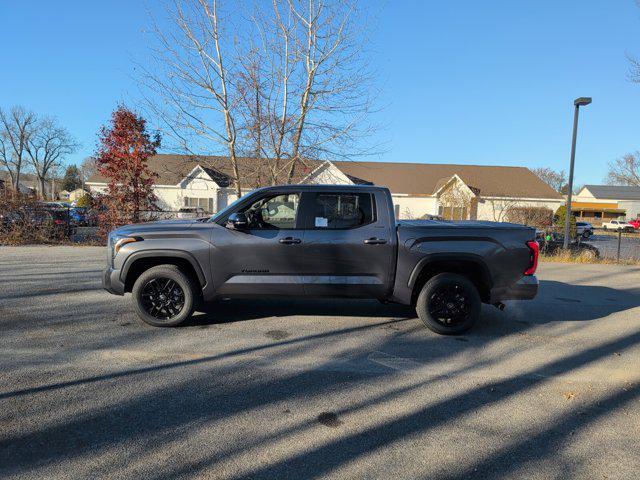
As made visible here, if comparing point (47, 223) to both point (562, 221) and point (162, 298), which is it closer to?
point (162, 298)

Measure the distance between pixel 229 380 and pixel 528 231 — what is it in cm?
414

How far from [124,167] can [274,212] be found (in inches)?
441

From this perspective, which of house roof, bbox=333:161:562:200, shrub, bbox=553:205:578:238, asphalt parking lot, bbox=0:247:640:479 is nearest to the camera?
asphalt parking lot, bbox=0:247:640:479

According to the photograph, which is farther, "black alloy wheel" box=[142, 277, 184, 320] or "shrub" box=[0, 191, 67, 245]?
"shrub" box=[0, 191, 67, 245]

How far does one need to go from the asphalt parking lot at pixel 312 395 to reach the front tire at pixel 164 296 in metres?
0.22

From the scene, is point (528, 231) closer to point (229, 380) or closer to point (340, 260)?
point (340, 260)

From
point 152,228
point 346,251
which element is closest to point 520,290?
point 346,251

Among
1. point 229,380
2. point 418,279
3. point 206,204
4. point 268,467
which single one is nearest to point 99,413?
point 229,380

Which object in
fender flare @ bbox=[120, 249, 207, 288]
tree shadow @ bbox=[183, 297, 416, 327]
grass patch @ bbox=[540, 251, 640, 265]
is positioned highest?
fender flare @ bbox=[120, 249, 207, 288]

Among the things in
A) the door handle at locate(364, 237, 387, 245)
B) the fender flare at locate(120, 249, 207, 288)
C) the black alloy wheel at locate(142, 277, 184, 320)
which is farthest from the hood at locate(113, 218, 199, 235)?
the door handle at locate(364, 237, 387, 245)

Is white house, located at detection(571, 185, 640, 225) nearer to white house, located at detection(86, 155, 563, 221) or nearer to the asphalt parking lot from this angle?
white house, located at detection(86, 155, 563, 221)

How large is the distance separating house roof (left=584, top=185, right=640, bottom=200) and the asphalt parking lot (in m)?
80.0

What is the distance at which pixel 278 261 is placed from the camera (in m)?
5.39

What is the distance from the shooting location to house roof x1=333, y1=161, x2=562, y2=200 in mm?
36719
